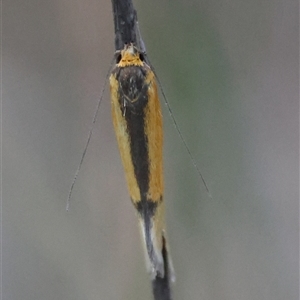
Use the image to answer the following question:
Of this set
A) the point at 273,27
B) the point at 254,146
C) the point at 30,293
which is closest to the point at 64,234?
the point at 30,293

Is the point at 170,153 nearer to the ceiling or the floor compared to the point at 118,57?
nearer to the floor

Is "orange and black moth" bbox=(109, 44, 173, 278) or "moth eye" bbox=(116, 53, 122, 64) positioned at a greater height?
"moth eye" bbox=(116, 53, 122, 64)

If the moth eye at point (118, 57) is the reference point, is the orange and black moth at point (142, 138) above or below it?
below

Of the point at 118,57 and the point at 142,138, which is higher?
the point at 118,57
